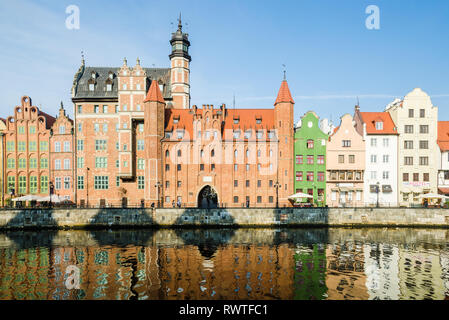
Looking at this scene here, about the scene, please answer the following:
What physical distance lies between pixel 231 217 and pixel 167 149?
17.4 m

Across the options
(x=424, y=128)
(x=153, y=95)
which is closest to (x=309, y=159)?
(x=424, y=128)

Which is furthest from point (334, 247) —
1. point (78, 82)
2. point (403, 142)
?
point (78, 82)

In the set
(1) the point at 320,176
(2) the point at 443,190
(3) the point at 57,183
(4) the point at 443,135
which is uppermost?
(4) the point at 443,135

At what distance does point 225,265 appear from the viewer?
28703 millimetres

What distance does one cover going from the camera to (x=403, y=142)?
58.7 metres

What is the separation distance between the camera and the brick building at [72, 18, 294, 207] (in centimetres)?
5644

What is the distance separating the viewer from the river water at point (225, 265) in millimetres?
22344

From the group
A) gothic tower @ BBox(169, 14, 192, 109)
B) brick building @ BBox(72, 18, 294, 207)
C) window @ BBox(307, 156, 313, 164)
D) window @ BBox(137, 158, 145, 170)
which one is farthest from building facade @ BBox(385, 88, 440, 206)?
window @ BBox(137, 158, 145, 170)

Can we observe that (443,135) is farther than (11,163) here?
No

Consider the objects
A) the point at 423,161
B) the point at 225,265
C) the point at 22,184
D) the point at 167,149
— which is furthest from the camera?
the point at 22,184

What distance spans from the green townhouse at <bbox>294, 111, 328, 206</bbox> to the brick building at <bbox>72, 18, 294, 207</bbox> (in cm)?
211

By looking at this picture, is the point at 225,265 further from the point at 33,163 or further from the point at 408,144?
the point at 33,163
